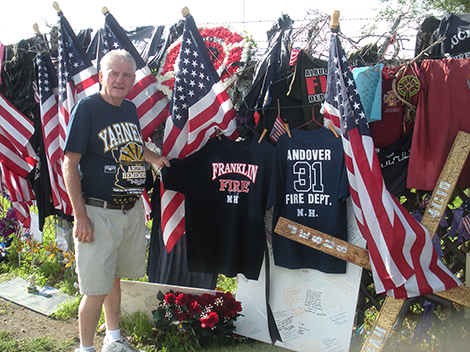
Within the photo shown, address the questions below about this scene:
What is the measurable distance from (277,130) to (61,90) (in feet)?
7.55

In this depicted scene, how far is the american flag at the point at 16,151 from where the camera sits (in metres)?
4.37

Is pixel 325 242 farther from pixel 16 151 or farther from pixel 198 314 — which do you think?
pixel 16 151

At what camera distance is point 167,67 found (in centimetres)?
379

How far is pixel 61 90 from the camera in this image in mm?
3840

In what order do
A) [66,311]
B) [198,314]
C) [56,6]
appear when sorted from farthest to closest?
1. [66,311]
2. [56,6]
3. [198,314]

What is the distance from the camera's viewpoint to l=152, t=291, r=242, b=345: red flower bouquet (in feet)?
10.4

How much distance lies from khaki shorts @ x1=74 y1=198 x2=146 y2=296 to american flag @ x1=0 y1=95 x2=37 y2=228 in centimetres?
214

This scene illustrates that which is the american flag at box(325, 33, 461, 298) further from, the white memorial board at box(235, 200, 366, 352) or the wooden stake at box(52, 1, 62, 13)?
the wooden stake at box(52, 1, 62, 13)

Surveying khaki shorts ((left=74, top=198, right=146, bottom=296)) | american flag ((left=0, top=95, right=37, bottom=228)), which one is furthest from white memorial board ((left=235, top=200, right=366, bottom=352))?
american flag ((left=0, top=95, right=37, bottom=228))

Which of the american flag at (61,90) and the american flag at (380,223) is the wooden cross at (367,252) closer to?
the american flag at (380,223)

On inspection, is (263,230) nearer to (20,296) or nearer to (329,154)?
(329,154)

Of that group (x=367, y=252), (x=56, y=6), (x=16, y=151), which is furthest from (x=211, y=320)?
(x=56, y=6)

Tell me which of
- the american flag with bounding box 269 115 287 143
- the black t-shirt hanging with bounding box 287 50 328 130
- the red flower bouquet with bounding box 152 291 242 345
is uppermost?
the black t-shirt hanging with bounding box 287 50 328 130

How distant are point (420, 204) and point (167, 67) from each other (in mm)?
2748
